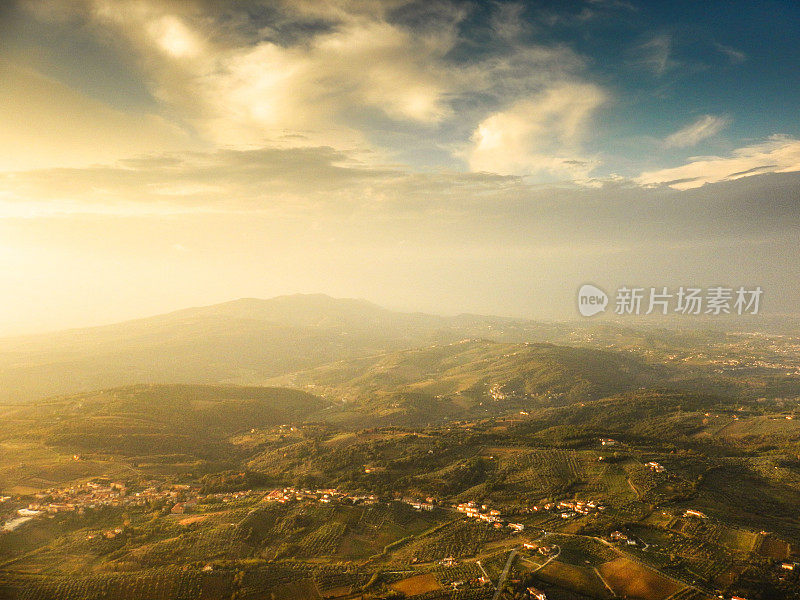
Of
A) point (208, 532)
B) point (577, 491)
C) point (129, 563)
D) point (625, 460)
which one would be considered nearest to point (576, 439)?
point (625, 460)

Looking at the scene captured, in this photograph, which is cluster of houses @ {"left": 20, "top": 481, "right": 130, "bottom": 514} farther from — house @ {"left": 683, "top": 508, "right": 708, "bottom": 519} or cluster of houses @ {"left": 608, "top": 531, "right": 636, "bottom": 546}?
house @ {"left": 683, "top": 508, "right": 708, "bottom": 519}

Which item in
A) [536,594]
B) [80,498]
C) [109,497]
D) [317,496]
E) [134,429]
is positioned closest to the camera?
[536,594]

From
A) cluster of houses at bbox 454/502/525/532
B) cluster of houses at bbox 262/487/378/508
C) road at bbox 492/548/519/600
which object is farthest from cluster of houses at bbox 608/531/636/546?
cluster of houses at bbox 262/487/378/508

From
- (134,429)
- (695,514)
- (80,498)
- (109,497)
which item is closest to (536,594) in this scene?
(695,514)

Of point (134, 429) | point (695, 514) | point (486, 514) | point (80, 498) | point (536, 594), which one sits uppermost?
point (695, 514)

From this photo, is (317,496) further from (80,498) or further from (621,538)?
(621,538)

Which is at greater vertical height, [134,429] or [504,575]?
[504,575]

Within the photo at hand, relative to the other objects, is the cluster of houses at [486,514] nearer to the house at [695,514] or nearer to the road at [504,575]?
the road at [504,575]

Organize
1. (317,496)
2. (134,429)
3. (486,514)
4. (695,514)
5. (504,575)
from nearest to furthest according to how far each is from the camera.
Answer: (504,575), (695,514), (486,514), (317,496), (134,429)

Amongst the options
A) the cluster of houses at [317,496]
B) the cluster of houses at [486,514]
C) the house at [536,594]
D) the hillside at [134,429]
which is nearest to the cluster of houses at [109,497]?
the cluster of houses at [317,496]
